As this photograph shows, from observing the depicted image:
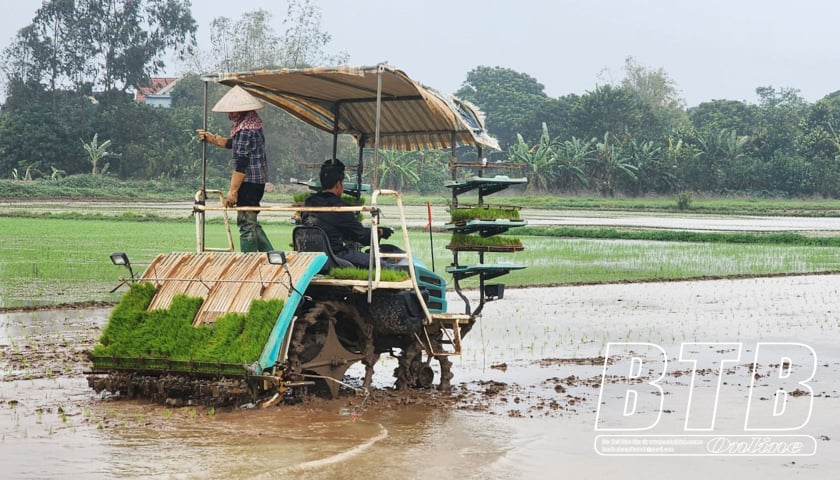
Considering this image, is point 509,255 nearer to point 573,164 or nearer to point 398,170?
point 573,164

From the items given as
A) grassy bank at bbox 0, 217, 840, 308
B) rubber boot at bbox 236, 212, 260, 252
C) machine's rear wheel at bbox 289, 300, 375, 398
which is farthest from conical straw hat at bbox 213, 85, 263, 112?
grassy bank at bbox 0, 217, 840, 308

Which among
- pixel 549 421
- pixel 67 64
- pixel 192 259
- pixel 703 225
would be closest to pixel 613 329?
pixel 549 421

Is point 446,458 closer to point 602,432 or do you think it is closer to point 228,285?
point 602,432

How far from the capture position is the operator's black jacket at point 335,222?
28.6 ft

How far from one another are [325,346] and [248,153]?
1.76 metres

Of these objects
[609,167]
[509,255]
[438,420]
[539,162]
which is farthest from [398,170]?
[438,420]

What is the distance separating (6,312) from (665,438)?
9386mm

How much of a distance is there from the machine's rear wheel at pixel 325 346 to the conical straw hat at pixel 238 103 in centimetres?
175

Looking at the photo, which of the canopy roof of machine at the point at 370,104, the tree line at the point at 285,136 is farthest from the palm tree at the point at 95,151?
the canopy roof of machine at the point at 370,104

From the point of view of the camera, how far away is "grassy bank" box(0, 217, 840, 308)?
18.1 metres

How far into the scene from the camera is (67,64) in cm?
5925

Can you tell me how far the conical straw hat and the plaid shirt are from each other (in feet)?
0.67

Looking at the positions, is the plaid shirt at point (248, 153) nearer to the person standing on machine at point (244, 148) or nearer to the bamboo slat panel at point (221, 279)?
the person standing on machine at point (244, 148)

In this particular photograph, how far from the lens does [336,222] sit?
873cm
